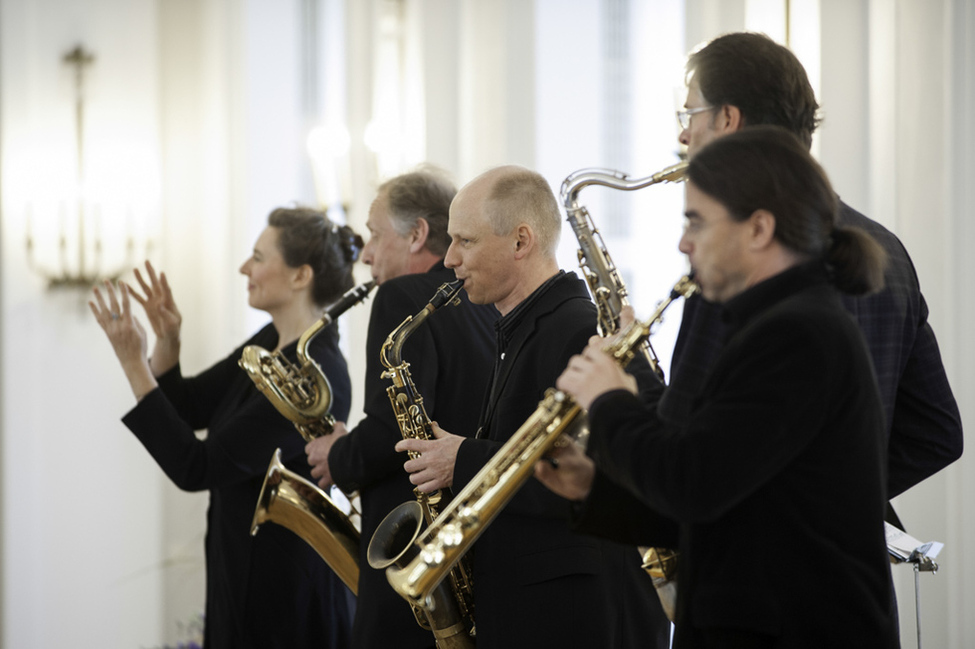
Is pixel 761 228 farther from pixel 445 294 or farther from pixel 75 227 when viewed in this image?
pixel 75 227

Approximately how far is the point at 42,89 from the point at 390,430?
11.3ft

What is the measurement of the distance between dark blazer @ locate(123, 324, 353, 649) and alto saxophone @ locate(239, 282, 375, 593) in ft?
0.27

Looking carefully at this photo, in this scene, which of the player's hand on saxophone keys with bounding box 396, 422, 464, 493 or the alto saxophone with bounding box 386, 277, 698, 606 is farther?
the player's hand on saxophone keys with bounding box 396, 422, 464, 493

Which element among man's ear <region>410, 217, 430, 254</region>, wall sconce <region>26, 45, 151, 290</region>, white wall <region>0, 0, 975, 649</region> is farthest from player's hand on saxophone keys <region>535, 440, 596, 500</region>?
wall sconce <region>26, 45, 151, 290</region>

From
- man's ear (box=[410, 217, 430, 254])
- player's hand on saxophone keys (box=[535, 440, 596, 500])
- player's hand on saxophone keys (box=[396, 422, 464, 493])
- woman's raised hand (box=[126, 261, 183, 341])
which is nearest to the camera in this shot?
player's hand on saxophone keys (box=[535, 440, 596, 500])

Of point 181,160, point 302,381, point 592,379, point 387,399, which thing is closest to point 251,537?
point 302,381

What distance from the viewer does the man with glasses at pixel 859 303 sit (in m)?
1.74

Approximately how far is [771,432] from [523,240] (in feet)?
3.67

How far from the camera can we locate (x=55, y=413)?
4.93 metres

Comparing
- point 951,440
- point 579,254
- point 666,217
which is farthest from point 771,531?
point 666,217

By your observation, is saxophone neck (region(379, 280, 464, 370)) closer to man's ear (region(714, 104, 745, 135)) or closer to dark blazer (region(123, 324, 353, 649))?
dark blazer (region(123, 324, 353, 649))

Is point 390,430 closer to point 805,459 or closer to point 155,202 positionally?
point 805,459

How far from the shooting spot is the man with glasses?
174 cm

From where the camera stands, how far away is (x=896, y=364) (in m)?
1.81
